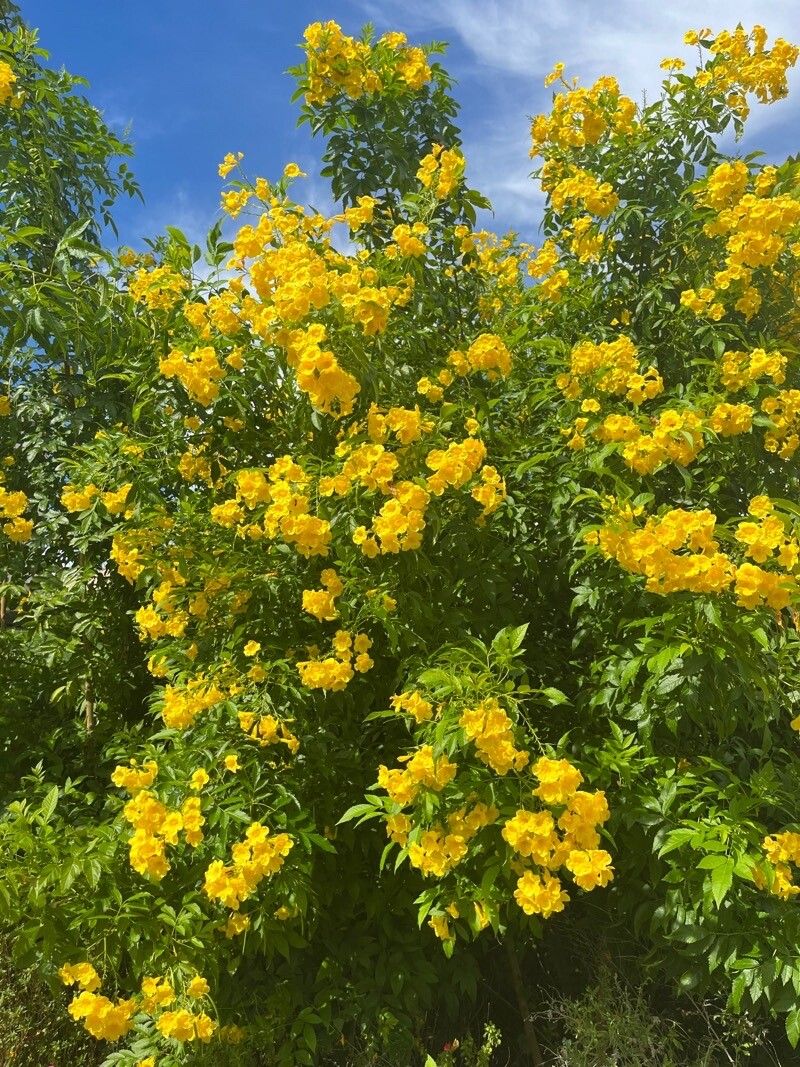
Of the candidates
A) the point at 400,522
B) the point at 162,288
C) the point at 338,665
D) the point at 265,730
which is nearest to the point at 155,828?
the point at 265,730

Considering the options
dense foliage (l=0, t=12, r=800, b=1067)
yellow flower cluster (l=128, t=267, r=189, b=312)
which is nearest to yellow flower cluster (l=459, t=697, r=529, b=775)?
dense foliage (l=0, t=12, r=800, b=1067)

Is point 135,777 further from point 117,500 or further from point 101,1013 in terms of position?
point 117,500

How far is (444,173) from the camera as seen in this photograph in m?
2.85

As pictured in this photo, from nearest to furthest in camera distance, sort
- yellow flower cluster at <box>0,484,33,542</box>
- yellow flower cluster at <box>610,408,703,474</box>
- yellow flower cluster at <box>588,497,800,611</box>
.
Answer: yellow flower cluster at <box>588,497,800,611</box>, yellow flower cluster at <box>610,408,703,474</box>, yellow flower cluster at <box>0,484,33,542</box>

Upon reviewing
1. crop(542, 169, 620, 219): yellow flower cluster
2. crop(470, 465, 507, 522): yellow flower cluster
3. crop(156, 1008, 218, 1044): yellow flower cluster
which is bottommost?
crop(156, 1008, 218, 1044): yellow flower cluster

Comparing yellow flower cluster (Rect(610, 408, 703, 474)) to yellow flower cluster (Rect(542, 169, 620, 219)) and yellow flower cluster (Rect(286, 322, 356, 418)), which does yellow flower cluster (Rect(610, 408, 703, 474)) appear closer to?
yellow flower cluster (Rect(286, 322, 356, 418))

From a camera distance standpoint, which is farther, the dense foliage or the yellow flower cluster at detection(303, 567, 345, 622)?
the yellow flower cluster at detection(303, 567, 345, 622)

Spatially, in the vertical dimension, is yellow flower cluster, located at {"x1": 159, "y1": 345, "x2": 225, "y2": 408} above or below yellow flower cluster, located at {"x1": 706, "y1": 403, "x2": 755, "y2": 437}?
above

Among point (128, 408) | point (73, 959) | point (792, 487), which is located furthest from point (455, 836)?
point (128, 408)

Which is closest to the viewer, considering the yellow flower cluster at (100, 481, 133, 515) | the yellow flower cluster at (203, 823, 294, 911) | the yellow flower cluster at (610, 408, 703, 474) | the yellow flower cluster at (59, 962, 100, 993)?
the yellow flower cluster at (203, 823, 294, 911)

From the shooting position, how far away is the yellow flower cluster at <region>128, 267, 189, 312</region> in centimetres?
283

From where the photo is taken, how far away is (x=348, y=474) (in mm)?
2246

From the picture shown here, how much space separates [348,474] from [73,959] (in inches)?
60.7

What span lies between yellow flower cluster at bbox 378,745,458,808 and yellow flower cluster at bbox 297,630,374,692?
0.35 meters
